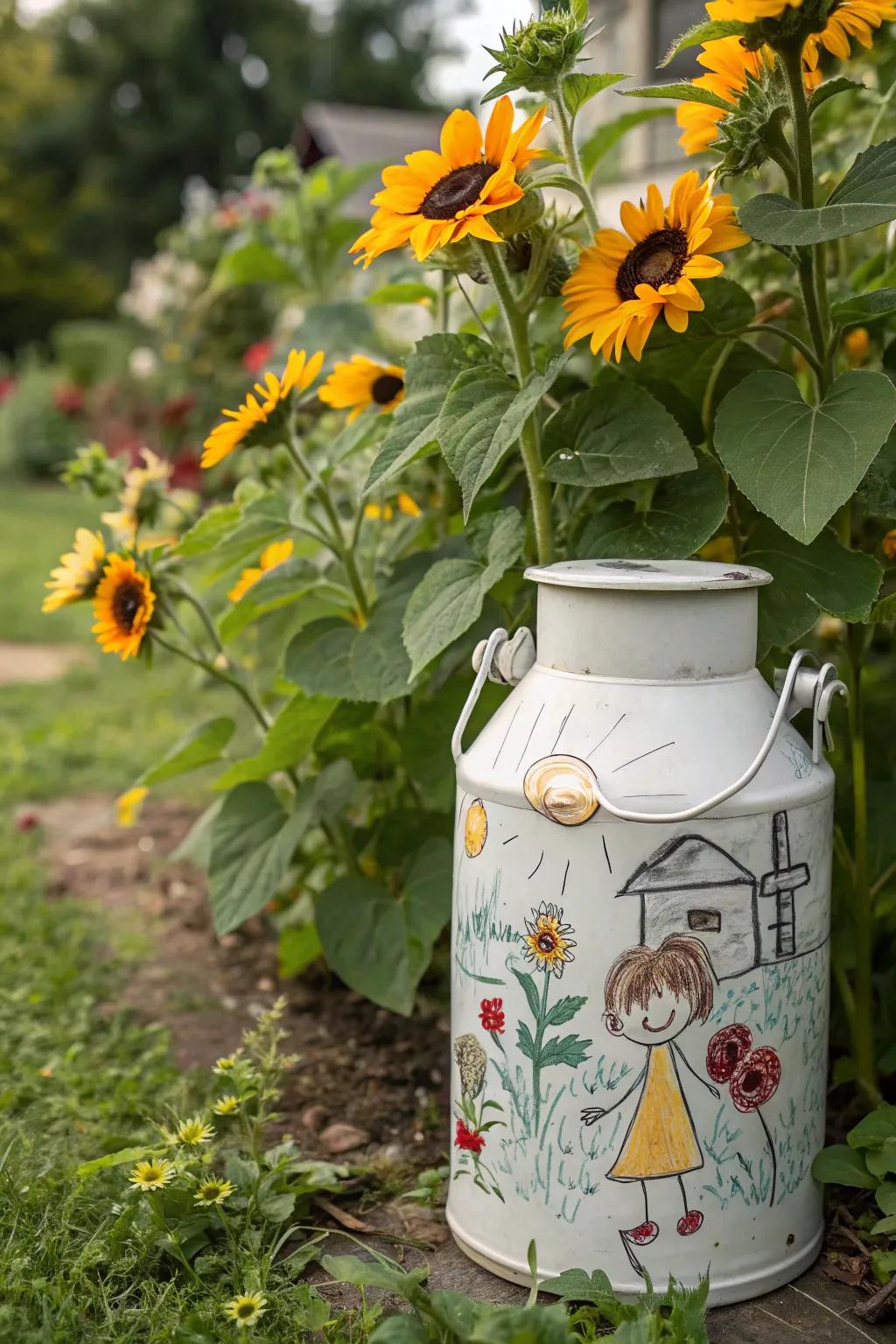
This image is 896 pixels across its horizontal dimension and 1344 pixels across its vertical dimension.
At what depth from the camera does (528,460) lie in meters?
1.78

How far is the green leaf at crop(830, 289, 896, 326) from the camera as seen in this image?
1662 millimetres

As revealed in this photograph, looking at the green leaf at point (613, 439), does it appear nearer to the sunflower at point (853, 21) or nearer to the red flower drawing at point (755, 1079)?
the sunflower at point (853, 21)

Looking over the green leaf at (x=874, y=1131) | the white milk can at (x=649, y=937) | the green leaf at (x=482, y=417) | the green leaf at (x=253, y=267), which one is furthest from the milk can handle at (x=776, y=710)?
the green leaf at (x=253, y=267)

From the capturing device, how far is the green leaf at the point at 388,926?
199 centimetres

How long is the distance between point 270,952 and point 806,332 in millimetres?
1690

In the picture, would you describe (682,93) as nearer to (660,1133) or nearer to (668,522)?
(668,522)

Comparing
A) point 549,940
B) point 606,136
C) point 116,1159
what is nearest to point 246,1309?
point 116,1159

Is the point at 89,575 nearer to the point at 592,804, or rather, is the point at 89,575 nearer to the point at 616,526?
the point at 616,526

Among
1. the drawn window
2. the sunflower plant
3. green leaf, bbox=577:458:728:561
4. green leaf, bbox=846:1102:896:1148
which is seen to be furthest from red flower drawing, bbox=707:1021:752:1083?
green leaf, bbox=577:458:728:561

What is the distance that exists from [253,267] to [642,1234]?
6.81 ft

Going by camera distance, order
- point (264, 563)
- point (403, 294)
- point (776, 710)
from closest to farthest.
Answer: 1. point (776, 710)
2. point (403, 294)
3. point (264, 563)

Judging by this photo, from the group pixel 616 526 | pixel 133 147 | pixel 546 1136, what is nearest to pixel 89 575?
pixel 616 526

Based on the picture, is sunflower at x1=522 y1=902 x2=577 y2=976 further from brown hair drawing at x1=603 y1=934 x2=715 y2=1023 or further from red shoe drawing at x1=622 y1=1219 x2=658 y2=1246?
red shoe drawing at x1=622 y1=1219 x2=658 y2=1246

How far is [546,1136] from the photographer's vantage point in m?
1.59
